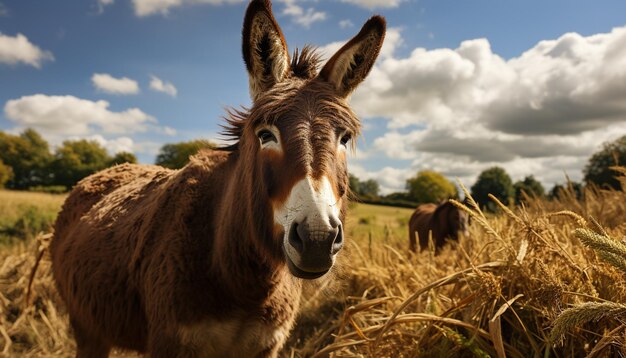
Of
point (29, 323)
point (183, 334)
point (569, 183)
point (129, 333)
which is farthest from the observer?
point (29, 323)

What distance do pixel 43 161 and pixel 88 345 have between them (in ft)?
248

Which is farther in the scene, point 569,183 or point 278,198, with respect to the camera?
point 569,183

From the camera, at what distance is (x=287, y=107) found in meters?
2.16

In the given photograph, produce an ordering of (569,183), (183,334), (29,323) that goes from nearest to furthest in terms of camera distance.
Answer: (183,334), (569,183), (29,323)

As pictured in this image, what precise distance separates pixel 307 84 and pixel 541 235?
1.63 m

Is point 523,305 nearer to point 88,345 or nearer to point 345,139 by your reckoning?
point 345,139

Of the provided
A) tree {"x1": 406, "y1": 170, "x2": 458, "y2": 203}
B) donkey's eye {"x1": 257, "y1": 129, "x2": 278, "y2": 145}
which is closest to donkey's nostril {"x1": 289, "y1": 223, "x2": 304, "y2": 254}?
donkey's eye {"x1": 257, "y1": 129, "x2": 278, "y2": 145}

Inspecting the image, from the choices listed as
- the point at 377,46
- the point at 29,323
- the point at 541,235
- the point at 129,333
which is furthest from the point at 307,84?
the point at 29,323

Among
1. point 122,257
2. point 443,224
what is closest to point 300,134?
point 122,257

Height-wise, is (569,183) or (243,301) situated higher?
(569,183)

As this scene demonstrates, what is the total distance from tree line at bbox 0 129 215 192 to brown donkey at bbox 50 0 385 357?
4881 cm

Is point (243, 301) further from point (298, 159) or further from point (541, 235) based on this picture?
point (541, 235)

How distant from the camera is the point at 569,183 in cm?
444

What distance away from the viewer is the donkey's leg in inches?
144
